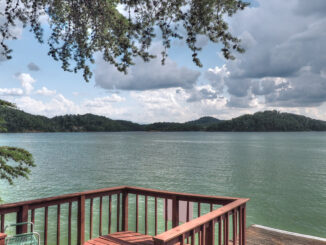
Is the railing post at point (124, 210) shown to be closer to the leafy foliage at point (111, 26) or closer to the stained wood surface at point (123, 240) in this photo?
the stained wood surface at point (123, 240)

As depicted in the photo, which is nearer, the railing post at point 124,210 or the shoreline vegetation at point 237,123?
the railing post at point 124,210

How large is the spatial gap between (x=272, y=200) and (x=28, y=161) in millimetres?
17297

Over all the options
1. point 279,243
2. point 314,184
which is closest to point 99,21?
point 279,243

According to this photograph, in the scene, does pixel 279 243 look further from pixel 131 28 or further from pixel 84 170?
pixel 84 170

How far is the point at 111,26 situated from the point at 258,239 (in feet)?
15.9

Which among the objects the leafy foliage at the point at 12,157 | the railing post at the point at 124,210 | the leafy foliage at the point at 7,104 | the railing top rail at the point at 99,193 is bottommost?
the railing post at the point at 124,210

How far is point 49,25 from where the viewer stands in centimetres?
535

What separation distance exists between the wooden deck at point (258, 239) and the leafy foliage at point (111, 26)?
9.12 ft

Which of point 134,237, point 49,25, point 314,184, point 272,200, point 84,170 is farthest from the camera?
point 84,170

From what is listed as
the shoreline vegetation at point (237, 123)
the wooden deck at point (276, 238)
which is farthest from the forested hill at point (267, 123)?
the wooden deck at point (276, 238)

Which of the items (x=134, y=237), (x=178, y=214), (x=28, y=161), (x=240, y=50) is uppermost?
(x=240, y=50)

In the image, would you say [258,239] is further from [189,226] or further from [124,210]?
[189,226]

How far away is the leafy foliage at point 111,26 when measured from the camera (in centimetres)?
436

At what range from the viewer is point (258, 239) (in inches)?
210
